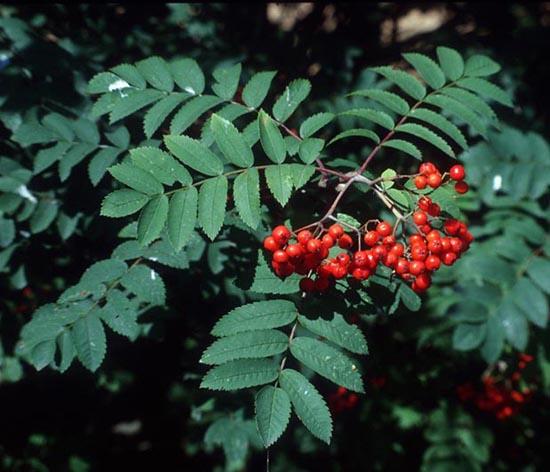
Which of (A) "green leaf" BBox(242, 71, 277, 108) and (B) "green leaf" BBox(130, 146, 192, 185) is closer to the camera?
(B) "green leaf" BBox(130, 146, 192, 185)

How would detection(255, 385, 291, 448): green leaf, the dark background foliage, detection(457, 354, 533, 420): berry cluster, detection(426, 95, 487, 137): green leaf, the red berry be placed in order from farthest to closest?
detection(457, 354, 533, 420): berry cluster < the dark background foliage < detection(426, 95, 487, 137): green leaf < the red berry < detection(255, 385, 291, 448): green leaf

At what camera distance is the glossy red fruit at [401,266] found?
156 cm

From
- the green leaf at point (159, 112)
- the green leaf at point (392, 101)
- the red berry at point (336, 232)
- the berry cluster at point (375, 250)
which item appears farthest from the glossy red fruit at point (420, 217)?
the green leaf at point (159, 112)

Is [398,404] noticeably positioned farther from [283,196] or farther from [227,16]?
[227,16]

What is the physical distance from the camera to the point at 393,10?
370cm

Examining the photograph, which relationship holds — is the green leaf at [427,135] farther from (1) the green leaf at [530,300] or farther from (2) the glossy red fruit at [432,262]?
(1) the green leaf at [530,300]

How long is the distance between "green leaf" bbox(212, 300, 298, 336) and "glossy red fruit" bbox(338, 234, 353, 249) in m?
0.23

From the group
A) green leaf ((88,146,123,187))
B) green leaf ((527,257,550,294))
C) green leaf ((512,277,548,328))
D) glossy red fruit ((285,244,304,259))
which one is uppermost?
glossy red fruit ((285,244,304,259))

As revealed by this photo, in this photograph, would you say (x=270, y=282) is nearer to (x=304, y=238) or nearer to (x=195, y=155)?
(x=304, y=238)

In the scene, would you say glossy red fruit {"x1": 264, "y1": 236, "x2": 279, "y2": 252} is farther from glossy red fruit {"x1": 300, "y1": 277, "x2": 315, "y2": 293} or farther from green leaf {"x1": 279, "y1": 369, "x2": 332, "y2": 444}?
green leaf {"x1": 279, "y1": 369, "x2": 332, "y2": 444}

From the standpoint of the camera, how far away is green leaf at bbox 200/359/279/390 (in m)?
1.50

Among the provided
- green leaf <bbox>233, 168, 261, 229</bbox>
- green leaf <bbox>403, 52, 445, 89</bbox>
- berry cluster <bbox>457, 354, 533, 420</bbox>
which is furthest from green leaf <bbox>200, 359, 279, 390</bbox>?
berry cluster <bbox>457, 354, 533, 420</bbox>

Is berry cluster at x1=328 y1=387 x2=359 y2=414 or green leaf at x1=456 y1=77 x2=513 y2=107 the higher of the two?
green leaf at x1=456 y1=77 x2=513 y2=107

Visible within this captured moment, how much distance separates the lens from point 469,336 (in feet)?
7.70
